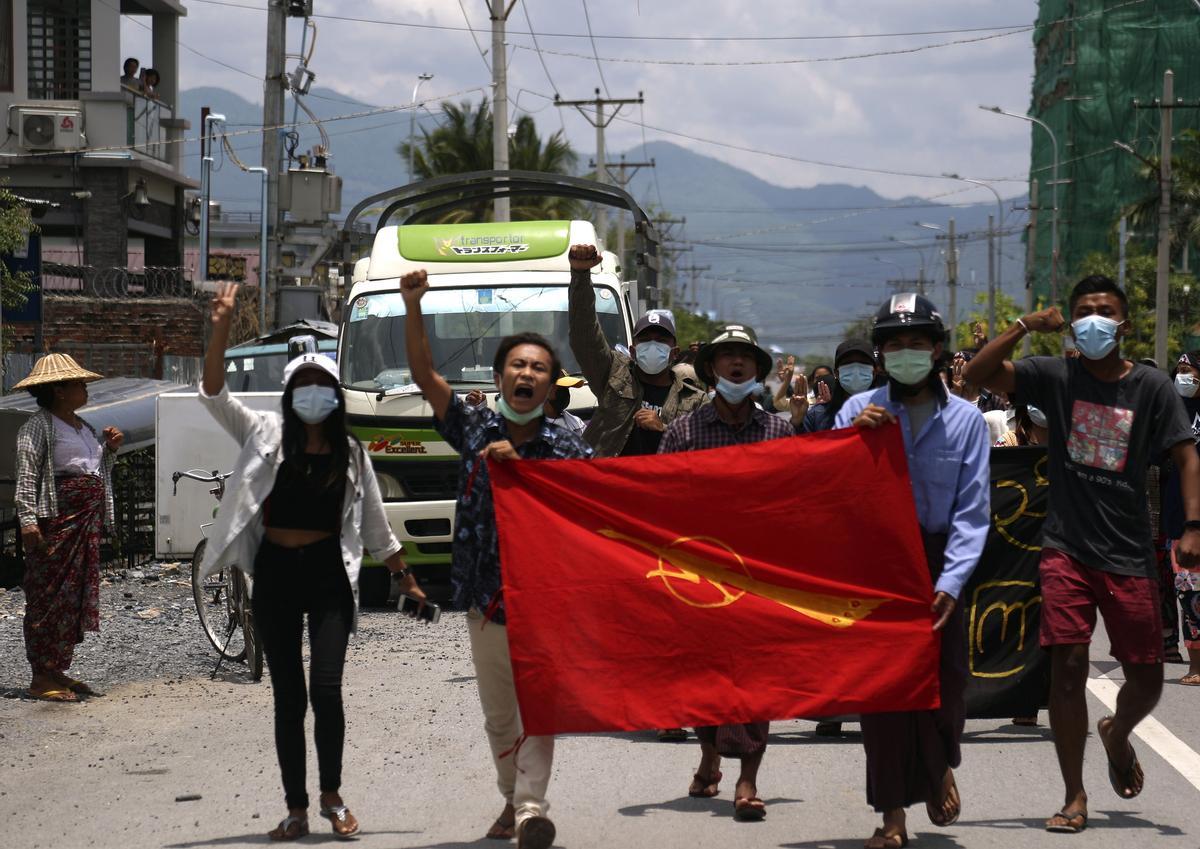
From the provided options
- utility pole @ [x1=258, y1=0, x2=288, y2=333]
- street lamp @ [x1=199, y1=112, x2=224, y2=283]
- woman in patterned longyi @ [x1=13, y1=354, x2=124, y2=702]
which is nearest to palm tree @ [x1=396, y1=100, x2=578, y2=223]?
street lamp @ [x1=199, y1=112, x2=224, y2=283]

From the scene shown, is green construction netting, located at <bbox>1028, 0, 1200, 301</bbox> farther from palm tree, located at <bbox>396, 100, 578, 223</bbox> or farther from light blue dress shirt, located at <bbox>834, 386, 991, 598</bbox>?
light blue dress shirt, located at <bbox>834, 386, 991, 598</bbox>

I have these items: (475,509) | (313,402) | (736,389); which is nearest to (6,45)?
(313,402)

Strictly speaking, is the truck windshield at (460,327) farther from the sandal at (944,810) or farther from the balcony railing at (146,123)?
the balcony railing at (146,123)

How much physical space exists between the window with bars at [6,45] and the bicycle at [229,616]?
26.1 metres

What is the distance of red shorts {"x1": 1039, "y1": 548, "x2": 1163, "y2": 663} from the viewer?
21.7 feet

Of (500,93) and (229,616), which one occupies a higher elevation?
(500,93)

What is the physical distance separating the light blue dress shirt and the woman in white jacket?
6.24ft

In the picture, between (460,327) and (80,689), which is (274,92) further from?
(80,689)

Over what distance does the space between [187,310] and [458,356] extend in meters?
21.9

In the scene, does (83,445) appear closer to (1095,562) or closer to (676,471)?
(676,471)

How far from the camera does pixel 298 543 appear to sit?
654 cm

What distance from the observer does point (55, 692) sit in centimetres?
1012

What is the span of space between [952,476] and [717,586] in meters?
0.94

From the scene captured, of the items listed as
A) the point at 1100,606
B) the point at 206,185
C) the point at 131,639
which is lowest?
the point at 131,639
